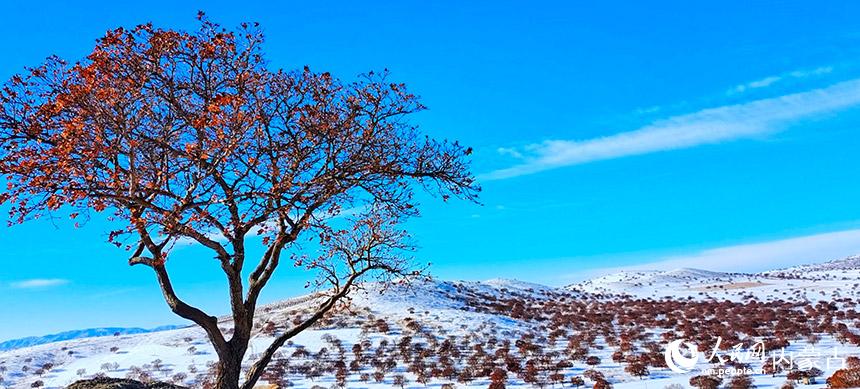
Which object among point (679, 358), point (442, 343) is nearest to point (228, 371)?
point (679, 358)

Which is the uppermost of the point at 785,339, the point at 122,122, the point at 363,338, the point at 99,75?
the point at 99,75

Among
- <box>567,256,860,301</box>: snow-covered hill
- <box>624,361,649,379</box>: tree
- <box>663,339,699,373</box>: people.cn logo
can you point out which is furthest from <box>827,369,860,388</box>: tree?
<box>567,256,860,301</box>: snow-covered hill

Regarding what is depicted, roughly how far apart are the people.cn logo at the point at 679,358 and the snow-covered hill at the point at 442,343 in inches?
20.3

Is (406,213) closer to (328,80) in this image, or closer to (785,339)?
(328,80)

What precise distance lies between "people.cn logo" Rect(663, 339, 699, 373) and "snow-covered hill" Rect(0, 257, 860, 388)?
515 mm

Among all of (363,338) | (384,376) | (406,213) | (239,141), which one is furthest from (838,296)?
(239,141)

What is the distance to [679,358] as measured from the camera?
2353 centimetres

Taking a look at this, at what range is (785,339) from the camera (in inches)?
1089

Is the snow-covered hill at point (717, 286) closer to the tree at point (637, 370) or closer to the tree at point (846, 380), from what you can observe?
the tree at point (637, 370)

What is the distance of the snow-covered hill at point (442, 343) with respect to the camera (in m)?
23.3

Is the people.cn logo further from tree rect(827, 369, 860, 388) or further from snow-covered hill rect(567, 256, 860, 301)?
snow-covered hill rect(567, 256, 860, 301)

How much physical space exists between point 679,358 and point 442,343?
464 inches

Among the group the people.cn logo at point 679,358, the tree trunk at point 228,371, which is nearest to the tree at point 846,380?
the people.cn logo at point 679,358

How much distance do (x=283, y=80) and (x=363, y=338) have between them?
23.3m
